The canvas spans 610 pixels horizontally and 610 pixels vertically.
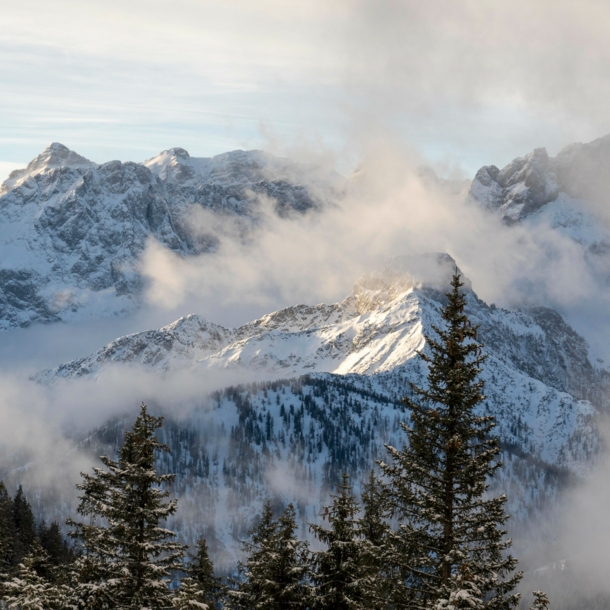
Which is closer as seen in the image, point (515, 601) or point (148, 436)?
point (515, 601)

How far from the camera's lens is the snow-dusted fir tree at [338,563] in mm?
36000

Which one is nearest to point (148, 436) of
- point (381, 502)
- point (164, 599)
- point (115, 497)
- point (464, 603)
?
point (115, 497)

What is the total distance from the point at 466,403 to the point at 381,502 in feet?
17.2

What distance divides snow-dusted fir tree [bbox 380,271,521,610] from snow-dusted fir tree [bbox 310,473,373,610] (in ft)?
13.5

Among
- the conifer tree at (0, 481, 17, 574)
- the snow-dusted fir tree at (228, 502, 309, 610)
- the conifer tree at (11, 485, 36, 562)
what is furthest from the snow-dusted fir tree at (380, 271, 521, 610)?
the conifer tree at (11, 485, 36, 562)

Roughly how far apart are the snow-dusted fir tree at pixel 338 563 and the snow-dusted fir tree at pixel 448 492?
4.11 m

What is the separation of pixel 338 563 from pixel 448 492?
8081 mm

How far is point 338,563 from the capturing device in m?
36.8

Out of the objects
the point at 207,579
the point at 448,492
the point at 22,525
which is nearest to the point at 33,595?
the point at 207,579

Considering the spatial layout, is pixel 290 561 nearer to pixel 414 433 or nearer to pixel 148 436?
pixel 148 436

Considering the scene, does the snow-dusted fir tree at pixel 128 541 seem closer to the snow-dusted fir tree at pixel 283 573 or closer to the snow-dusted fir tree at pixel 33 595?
the snow-dusted fir tree at pixel 33 595

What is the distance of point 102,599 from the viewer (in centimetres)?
3422

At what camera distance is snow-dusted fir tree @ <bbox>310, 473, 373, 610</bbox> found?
118 ft

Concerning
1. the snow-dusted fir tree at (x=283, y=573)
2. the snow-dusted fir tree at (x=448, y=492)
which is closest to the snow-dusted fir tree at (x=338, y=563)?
the snow-dusted fir tree at (x=283, y=573)
